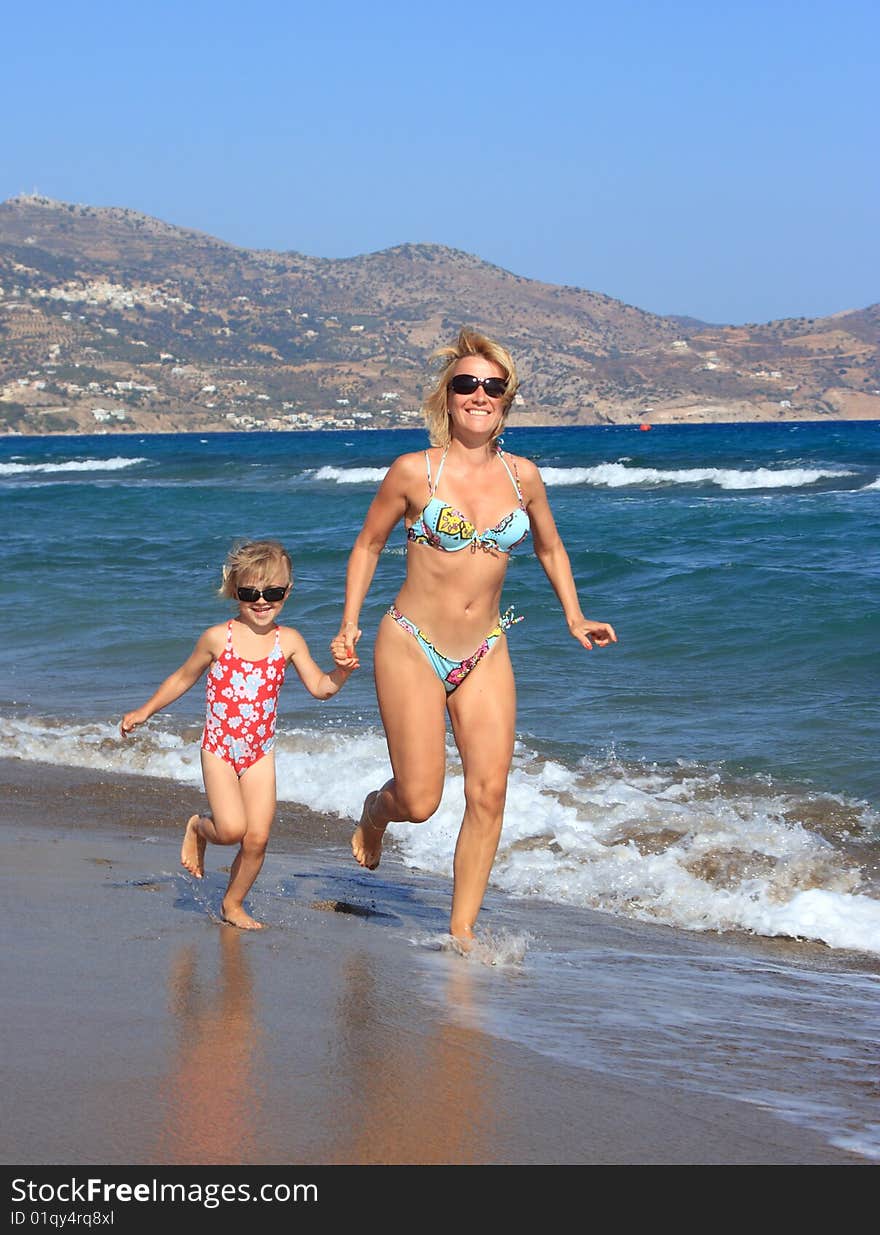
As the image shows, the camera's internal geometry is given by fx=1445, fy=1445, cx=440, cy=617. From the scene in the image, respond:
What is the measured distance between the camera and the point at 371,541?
469cm

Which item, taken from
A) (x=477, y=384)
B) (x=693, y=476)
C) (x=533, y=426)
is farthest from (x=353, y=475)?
(x=533, y=426)

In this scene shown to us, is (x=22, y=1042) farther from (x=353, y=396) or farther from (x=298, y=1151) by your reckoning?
(x=353, y=396)

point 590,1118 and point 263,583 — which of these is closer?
point 590,1118

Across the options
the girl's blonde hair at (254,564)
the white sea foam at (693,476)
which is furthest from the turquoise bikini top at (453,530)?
the white sea foam at (693,476)

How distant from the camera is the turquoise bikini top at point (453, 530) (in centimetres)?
451

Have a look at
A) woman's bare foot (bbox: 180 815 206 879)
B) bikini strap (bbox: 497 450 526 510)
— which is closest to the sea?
woman's bare foot (bbox: 180 815 206 879)

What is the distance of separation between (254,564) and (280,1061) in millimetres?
2005

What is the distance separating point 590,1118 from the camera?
2828 mm

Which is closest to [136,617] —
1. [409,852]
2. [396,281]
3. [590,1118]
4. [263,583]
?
[409,852]

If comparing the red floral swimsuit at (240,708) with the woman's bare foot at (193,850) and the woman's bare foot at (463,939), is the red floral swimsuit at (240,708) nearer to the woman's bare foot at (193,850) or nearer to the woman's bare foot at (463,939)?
the woman's bare foot at (193,850)

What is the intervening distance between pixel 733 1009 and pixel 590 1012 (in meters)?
0.49

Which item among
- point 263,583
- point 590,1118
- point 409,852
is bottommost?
point 409,852

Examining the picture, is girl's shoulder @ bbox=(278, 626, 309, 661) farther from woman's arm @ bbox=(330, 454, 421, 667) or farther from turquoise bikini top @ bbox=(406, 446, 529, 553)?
turquoise bikini top @ bbox=(406, 446, 529, 553)
